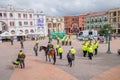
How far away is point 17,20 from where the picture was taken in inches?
2484

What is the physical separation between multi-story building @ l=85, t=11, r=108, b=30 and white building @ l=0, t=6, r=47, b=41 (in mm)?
27073

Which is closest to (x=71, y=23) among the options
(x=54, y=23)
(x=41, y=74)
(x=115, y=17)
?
(x=54, y=23)

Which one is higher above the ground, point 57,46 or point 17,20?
point 17,20

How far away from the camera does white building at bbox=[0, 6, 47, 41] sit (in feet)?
200

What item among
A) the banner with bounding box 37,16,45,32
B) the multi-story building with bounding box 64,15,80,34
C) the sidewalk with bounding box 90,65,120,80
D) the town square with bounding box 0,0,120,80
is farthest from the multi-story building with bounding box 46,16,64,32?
the sidewalk with bounding box 90,65,120,80

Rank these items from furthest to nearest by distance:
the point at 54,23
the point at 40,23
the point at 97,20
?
the point at 54,23, the point at 97,20, the point at 40,23

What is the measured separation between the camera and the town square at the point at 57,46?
13.7 m

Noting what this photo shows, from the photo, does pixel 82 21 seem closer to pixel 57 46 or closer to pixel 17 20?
pixel 17 20

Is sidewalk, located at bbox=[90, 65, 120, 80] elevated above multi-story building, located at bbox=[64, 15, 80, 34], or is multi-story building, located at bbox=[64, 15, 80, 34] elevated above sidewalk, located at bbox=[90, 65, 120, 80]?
multi-story building, located at bbox=[64, 15, 80, 34]

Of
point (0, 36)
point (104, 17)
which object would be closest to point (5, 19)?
point (0, 36)

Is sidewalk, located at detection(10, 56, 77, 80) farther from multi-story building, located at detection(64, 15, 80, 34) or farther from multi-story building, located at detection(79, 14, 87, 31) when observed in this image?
multi-story building, located at detection(64, 15, 80, 34)

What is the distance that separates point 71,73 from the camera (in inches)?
526

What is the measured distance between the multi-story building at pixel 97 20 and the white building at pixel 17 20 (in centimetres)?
2707

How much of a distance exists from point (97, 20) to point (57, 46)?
6253 cm
